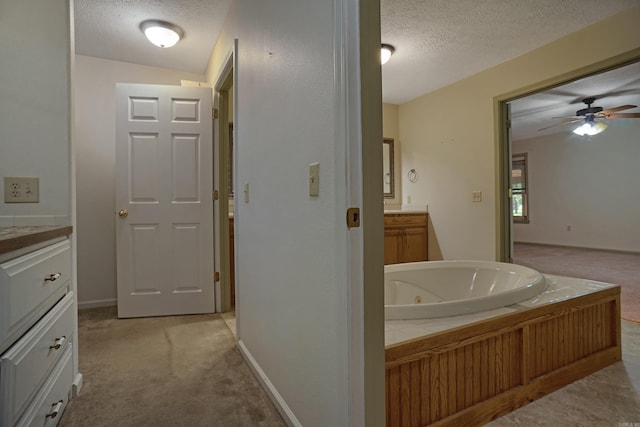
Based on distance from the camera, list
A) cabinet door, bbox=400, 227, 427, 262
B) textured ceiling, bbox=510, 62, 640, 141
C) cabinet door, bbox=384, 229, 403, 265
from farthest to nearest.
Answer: cabinet door, bbox=400, 227, 427, 262 → cabinet door, bbox=384, 229, 403, 265 → textured ceiling, bbox=510, 62, 640, 141

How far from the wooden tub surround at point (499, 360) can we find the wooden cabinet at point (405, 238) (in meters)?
2.05

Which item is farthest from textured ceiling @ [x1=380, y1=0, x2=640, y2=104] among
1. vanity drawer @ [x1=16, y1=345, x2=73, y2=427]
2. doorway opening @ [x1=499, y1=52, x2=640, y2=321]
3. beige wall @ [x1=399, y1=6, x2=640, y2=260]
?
vanity drawer @ [x1=16, y1=345, x2=73, y2=427]

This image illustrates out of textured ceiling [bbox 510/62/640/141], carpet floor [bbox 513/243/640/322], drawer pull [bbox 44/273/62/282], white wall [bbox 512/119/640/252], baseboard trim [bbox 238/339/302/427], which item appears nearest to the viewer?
drawer pull [bbox 44/273/62/282]

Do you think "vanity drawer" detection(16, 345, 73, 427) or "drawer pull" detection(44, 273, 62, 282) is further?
"drawer pull" detection(44, 273, 62, 282)

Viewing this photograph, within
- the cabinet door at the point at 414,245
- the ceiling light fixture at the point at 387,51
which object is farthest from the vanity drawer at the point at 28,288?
the cabinet door at the point at 414,245

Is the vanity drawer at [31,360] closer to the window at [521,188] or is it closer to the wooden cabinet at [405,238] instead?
the wooden cabinet at [405,238]

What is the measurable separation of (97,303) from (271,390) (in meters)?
2.39

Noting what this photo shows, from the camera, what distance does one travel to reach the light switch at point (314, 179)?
1.13 m

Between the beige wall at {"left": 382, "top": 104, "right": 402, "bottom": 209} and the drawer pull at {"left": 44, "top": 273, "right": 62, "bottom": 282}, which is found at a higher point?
the beige wall at {"left": 382, "top": 104, "right": 402, "bottom": 209}

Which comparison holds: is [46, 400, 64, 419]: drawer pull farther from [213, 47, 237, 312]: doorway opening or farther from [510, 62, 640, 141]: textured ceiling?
[510, 62, 640, 141]: textured ceiling

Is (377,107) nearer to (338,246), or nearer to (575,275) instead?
(338,246)

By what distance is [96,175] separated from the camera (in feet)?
10.1

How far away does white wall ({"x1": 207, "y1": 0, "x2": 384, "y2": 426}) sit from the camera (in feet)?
3.15

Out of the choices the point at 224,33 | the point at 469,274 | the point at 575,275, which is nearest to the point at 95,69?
the point at 224,33
